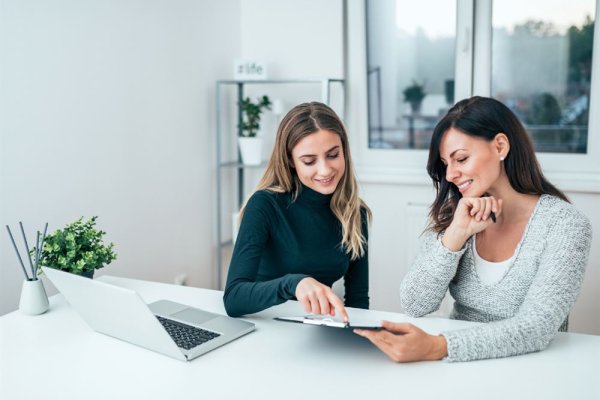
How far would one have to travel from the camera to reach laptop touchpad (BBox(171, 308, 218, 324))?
5.10 ft

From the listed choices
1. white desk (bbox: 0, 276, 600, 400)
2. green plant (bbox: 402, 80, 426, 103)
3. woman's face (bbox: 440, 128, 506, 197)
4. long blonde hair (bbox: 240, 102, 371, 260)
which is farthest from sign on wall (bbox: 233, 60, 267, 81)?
white desk (bbox: 0, 276, 600, 400)

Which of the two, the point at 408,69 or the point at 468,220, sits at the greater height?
the point at 408,69

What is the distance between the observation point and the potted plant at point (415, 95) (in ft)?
10.4

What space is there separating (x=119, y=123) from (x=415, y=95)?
1.42 meters

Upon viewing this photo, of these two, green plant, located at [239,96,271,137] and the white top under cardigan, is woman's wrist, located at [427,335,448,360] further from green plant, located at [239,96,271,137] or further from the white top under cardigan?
green plant, located at [239,96,271,137]

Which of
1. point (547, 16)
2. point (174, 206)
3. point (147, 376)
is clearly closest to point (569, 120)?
point (547, 16)

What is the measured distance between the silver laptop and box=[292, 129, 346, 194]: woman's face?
0.45 meters

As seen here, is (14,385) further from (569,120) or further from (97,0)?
(569,120)

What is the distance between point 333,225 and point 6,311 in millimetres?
1136

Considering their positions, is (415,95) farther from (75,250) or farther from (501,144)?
(75,250)

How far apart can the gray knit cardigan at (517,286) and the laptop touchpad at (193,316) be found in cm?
48

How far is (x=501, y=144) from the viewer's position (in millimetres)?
1648

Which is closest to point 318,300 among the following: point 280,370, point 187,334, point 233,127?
point 280,370

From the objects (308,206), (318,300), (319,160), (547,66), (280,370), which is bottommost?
(280,370)
